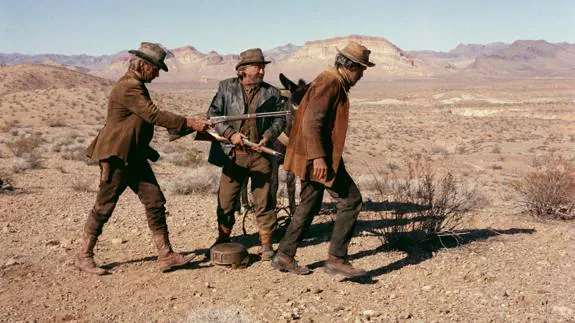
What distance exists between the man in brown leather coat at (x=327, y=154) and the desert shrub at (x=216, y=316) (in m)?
1.03

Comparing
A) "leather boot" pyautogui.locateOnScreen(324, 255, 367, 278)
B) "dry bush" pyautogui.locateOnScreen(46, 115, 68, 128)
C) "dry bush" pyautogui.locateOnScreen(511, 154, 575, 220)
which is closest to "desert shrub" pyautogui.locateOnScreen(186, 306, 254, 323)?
"leather boot" pyautogui.locateOnScreen(324, 255, 367, 278)

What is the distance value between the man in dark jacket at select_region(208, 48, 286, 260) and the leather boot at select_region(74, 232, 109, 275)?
4.05 feet

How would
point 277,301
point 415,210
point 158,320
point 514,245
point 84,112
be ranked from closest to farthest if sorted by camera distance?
A: 1. point 158,320
2. point 277,301
3. point 514,245
4. point 415,210
5. point 84,112

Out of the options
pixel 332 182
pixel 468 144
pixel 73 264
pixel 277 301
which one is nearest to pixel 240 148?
pixel 332 182

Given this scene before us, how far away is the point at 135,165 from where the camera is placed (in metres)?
4.68

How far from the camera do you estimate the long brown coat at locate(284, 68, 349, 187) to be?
165 inches

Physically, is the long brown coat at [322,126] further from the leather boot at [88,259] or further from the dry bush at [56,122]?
the dry bush at [56,122]

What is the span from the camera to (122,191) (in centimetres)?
467

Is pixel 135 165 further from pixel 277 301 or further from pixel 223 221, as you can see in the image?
pixel 277 301

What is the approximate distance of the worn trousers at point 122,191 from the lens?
4608mm

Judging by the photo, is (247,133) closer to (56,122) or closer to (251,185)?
(251,185)

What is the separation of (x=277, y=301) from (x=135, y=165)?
5.82ft

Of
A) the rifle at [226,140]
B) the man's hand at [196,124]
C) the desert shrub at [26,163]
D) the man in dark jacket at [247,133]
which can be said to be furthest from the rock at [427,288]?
the desert shrub at [26,163]

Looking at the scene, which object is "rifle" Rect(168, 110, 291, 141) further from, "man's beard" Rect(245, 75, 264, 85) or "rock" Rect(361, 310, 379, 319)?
"rock" Rect(361, 310, 379, 319)
